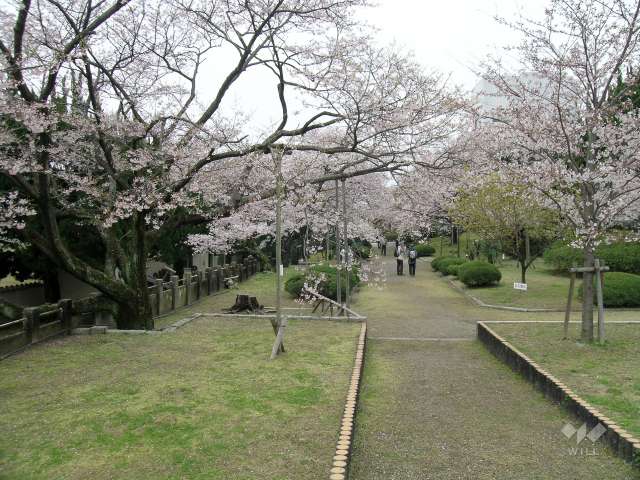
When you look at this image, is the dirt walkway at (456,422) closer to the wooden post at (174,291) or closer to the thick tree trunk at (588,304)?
the thick tree trunk at (588,304)

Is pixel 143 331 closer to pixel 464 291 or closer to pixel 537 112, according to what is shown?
pixel 537 112

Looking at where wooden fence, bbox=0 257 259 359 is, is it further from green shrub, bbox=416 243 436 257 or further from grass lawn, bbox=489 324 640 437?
green shrub, bbox=416 243 436 257

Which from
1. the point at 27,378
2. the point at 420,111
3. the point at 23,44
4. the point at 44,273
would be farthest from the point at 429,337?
the point at 44,273

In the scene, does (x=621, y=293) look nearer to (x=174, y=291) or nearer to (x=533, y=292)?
(x=533, y=292)

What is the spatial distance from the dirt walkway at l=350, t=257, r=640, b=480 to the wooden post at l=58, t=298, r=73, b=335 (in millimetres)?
6494

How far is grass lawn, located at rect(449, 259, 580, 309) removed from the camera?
16594mm

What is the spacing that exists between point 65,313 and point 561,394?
31.7 ft

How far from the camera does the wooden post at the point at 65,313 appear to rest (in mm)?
11055

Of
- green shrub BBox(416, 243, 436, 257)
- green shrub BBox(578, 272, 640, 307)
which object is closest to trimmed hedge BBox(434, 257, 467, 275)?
green shrub BBox(578, 272, 640, 307)

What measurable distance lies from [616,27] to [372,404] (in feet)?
26.8

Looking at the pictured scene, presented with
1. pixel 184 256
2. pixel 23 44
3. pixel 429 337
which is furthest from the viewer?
pixel 184 256

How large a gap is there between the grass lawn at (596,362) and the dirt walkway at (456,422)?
48 centimetres

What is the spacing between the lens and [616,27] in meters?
9.56

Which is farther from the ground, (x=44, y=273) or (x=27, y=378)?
(x=44, y=273)
